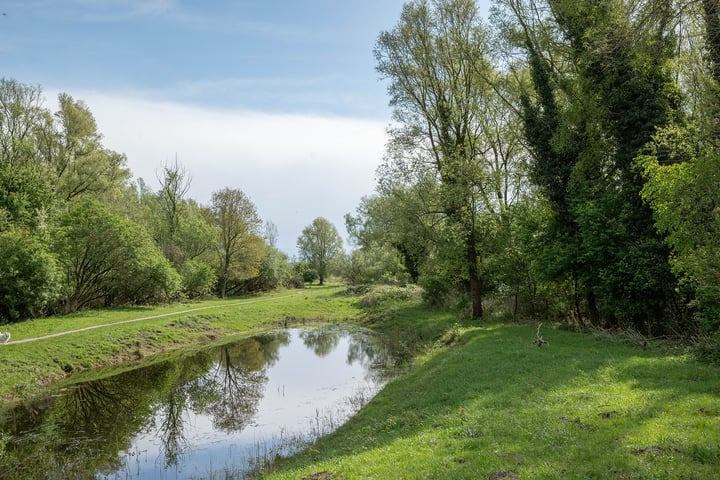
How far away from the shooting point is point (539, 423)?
325 inches

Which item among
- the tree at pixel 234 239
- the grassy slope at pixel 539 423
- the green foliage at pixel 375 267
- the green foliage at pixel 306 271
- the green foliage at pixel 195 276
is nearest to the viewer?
the grassy slope at pixel 539 423

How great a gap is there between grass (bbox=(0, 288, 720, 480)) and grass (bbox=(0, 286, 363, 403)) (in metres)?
0.11

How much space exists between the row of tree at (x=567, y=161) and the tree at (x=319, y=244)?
206ft

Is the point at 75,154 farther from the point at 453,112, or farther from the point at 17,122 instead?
the point at 453,112

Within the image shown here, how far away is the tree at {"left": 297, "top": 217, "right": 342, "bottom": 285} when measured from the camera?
95.6 m

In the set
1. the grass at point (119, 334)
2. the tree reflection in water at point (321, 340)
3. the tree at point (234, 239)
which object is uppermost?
the tree at point (234, 239)

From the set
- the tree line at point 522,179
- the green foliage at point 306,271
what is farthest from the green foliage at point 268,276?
the tree line at point 522,179

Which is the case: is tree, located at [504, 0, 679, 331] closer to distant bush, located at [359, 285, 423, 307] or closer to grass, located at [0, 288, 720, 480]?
grass, located at [0, 288, 720, 480]

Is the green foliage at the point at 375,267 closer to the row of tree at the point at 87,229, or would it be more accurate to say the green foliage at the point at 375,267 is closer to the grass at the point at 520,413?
the row of tree at the point at 87,229

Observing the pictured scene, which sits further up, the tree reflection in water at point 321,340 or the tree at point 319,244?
the tree at point 319,244

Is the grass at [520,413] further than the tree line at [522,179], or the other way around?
the tree line at [522,179]

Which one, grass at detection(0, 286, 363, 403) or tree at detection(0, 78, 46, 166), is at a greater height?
tree at detection(0, 78, 46, 166)

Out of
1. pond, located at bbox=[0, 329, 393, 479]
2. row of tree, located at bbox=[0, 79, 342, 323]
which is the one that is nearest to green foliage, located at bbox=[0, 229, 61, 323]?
row of tree, located at bbox=[0, 79, 342, 323]

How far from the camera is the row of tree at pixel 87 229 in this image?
78.4 ft
